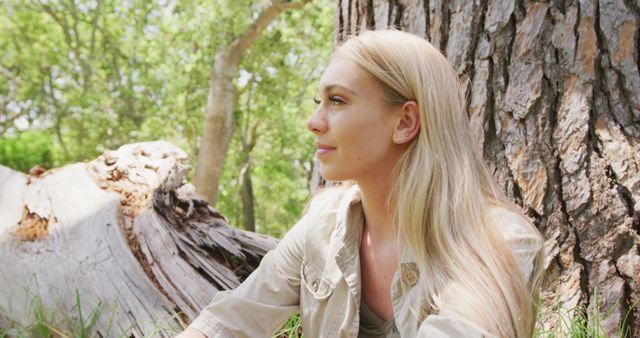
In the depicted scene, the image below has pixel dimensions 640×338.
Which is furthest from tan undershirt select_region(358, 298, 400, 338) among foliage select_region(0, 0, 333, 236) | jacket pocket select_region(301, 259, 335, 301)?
foliage select_region(0, 0, 333, 236)

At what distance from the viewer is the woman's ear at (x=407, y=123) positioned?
6.39 ft

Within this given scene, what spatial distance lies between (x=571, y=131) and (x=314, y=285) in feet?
3.91

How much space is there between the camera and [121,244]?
2.99 m

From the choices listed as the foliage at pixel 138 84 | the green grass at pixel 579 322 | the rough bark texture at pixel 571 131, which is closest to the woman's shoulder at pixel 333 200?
the rough bark texture at pixel 571 131

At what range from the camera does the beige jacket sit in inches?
81.8

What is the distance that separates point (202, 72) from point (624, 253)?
12.8m

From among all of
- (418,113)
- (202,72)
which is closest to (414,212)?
(418,113)

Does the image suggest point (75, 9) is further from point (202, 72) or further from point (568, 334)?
point (568, 334)

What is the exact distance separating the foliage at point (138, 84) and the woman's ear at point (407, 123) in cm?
1124

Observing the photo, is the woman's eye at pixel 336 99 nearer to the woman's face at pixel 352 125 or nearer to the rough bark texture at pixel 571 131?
the woman's face at pixel 352 125

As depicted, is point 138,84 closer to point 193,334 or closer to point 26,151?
point 26,151

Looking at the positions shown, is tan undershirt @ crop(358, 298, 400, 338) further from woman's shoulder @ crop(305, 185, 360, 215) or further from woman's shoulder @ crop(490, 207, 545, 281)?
woman's shoulder @ crop(490, 207, 545, 281)

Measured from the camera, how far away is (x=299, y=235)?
227 centimetres

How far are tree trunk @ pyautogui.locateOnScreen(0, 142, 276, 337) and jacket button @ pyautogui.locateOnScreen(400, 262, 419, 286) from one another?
3.60ft
